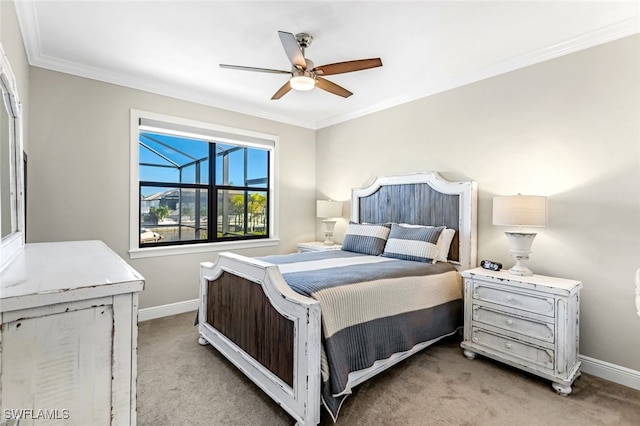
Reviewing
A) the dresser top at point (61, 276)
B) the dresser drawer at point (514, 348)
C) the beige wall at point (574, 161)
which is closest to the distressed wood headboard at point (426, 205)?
the beige wall at point (574, 161)

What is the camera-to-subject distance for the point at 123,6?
2086 mm

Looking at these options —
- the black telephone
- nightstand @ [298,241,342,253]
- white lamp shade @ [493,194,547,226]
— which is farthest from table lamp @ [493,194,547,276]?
nightstand @ [298,241,342,253]

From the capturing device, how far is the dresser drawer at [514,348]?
217cm

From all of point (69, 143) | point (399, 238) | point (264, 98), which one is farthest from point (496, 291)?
point (69, 143)

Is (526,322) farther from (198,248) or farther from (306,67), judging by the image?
(198,248)

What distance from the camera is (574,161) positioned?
8.11ft

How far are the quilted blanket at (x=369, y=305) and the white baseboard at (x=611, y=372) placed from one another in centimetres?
91

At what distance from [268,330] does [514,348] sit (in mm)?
1833

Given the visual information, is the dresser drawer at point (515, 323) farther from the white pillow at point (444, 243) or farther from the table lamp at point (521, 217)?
the white pillow at point (444, 243)

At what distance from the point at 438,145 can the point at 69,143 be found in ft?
12.1

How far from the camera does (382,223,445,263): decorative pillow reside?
2939mm

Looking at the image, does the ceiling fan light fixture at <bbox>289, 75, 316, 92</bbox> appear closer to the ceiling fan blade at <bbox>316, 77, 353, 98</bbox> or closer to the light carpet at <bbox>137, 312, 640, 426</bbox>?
the ceiling fan blade at <bbox>316, 77, 353, 98</bbox>

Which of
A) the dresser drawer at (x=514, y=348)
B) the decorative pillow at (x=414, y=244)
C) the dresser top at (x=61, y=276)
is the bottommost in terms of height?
the dresser drawer at (x=514, y=348)

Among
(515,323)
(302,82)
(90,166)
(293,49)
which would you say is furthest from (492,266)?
(90,166)
